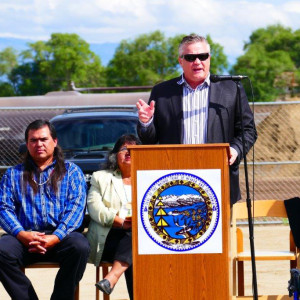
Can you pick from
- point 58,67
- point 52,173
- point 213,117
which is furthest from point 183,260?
point 58,67

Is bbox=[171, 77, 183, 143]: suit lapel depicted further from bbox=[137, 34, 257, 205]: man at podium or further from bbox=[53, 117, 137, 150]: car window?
bbox=[53, 117, 137, 150]: car window

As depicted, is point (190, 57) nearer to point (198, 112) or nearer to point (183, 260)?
point (198, 112)

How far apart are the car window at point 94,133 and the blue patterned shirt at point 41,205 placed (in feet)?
15.5

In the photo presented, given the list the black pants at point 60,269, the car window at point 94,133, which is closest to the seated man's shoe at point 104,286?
the black pants at point 60,269

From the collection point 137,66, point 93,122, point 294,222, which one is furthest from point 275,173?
point 137,66

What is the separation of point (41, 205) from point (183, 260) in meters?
1.71

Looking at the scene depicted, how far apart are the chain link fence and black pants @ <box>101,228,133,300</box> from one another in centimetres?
1014

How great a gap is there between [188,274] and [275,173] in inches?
617

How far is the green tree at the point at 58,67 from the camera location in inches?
4491

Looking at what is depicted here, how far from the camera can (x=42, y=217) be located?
6.59 meters

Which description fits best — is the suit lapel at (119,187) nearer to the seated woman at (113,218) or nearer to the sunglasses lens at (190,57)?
the seated woman at (113,218)

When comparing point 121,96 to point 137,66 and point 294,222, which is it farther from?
point 137,66

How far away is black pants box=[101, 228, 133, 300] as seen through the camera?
6.60 metres

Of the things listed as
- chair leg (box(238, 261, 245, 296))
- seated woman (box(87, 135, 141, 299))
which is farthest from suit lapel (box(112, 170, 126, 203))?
chair leg (box(238, 261, 245, 296))
